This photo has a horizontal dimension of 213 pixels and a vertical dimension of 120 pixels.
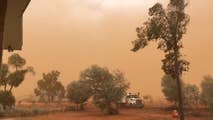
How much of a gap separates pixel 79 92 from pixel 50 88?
19488 mm

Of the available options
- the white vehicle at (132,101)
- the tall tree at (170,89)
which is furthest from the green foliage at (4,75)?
the tall tree at (170,89)

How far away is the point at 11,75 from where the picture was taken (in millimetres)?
52500

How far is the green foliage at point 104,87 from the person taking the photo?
1917 inches

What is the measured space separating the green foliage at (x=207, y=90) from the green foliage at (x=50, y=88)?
88.2 feet

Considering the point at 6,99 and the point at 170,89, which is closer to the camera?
the point at 6,99

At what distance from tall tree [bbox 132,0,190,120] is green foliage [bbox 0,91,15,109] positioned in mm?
22152

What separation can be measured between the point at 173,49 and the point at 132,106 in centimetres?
2452

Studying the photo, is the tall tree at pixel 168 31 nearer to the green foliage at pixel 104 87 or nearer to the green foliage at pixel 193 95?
the green foliage at pixel 104 87

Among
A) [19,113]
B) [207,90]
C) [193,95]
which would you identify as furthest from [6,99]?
[193,95]

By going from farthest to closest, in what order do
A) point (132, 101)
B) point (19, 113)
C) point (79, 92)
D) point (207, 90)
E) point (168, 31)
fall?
point (132, 101)
point (79, 92)
point (207, 90)
point (19, 113)
point (168, 31)

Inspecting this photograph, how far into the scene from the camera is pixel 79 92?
5325cm

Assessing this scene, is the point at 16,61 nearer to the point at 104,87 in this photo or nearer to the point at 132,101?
the point at 104,87

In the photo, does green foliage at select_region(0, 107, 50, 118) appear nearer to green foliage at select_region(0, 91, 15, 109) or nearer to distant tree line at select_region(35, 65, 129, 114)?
green foliage at select_region(0, 91, 15, 109)

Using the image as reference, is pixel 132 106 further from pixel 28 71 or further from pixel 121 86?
pixel 28 71
